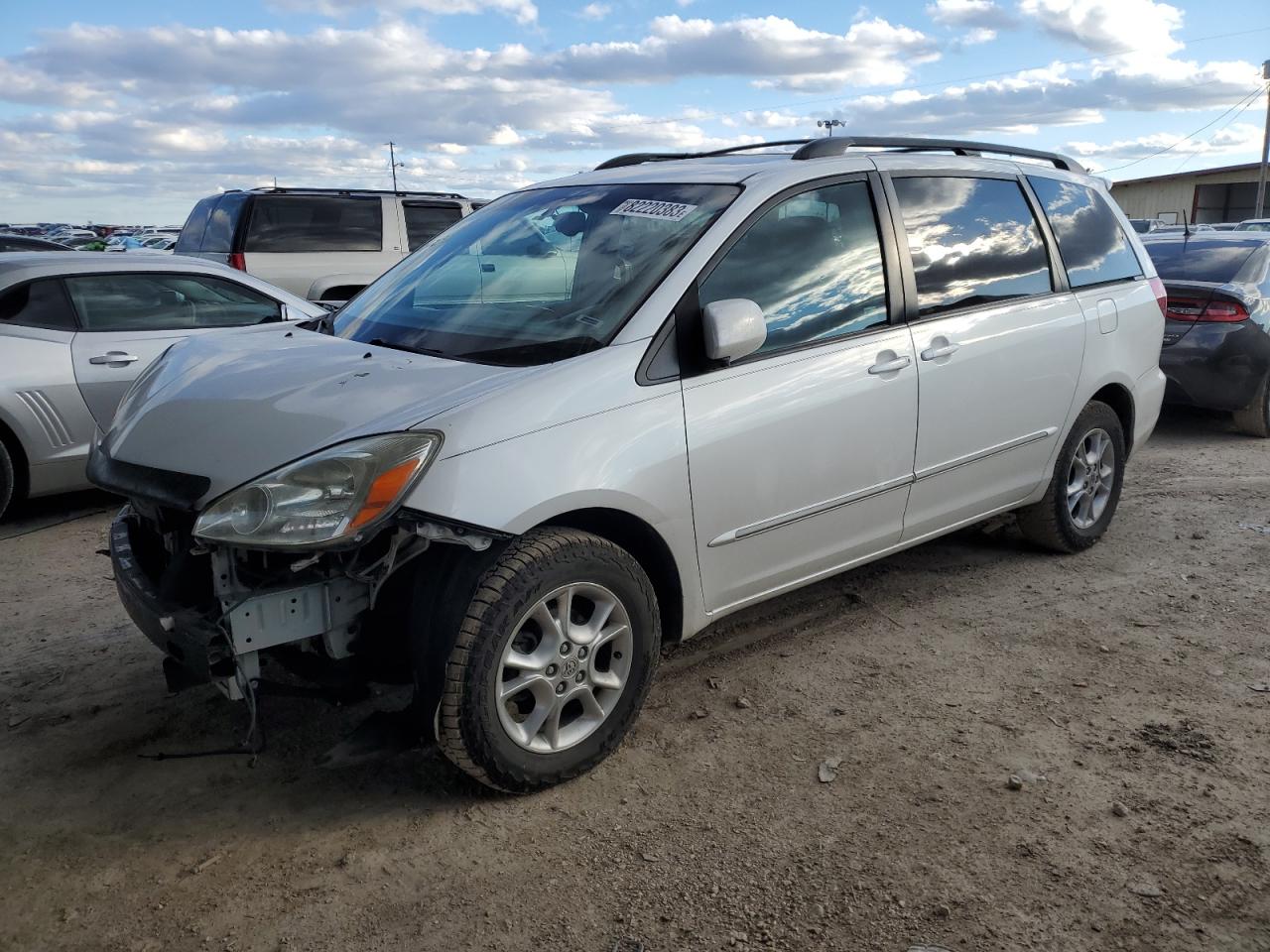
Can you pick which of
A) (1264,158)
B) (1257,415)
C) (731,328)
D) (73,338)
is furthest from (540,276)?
(1264,158)

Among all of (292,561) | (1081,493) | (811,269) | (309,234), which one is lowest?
(1081,493)

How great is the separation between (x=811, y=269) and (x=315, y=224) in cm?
870

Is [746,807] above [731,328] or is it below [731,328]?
below

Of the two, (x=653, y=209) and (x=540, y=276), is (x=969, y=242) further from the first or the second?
(x=540, y=276)

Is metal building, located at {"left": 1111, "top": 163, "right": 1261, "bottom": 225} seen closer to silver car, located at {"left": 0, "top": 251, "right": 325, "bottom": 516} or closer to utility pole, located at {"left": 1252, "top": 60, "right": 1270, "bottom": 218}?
utility pole, located at {"left": 1252, "top": 60, "right": 1270, "bottom": 218}

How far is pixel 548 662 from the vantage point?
309cm

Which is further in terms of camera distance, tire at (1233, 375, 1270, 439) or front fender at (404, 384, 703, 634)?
tire at (1233, 375, 1270, 439)

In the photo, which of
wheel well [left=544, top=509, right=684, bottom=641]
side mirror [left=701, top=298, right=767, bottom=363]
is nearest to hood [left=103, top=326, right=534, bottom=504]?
wheel well [left=544, top=509, right=684, bottom=641]

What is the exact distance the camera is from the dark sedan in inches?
318

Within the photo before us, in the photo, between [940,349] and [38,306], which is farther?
[38,306]

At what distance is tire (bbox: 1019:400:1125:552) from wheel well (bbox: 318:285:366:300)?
8220 mm

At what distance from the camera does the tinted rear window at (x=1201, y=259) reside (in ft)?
27.7

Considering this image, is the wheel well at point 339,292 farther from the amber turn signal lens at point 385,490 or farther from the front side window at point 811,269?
the amber turn signal lens at point 385,490

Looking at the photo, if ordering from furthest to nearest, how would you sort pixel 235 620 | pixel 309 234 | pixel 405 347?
pixel 309 234, pixel 405 347, pixel 235 620
